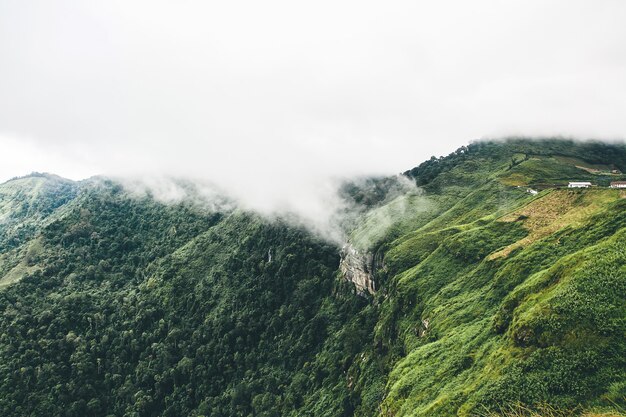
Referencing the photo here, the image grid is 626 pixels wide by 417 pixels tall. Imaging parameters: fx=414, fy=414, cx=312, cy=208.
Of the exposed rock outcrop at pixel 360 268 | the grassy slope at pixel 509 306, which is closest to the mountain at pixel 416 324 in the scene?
the grassy slope at pixel 509 306

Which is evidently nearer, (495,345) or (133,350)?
(495,345)

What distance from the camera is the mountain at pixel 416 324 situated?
49375 mm

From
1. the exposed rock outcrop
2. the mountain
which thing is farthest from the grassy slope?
the exposed rock outcrop

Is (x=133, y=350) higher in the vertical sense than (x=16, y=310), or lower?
lower

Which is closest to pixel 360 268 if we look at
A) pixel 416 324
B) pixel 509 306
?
pixel 416 324

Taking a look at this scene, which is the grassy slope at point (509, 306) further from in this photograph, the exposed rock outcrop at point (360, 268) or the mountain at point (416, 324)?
the exposed rock outcrop at point (360, 268)

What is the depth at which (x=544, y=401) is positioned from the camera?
44.4 meters

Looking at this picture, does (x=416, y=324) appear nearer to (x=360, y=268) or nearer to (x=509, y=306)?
(x=509, y=306)

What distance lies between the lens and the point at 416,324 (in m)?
90.4

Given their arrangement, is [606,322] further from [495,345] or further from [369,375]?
[369,375]

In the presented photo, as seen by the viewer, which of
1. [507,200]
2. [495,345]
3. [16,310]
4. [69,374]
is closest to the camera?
[495,345]

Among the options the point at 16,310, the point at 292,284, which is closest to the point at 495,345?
the point at 292,284

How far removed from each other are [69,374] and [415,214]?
161 m

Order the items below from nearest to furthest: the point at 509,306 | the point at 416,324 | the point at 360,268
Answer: the point at 509,306, the point at 416,324, the point at 360,268
